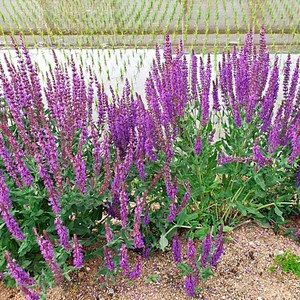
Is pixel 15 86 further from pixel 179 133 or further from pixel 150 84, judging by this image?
pixel 179 133

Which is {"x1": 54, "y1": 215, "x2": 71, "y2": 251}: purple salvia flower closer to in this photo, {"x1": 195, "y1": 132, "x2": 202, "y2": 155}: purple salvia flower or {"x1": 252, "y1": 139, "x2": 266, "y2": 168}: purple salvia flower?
{"x1": 195, "y1": 132, "x2": 202, "y2": 155}: purple salvia flower

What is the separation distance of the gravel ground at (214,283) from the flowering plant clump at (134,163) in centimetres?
13

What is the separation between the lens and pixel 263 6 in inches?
335

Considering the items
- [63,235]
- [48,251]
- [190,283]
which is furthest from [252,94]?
[48,251]

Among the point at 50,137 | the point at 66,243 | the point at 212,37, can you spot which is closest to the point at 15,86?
the point at 50,137

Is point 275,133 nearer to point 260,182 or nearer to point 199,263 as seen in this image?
point 260,182

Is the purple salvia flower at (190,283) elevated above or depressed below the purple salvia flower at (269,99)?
below

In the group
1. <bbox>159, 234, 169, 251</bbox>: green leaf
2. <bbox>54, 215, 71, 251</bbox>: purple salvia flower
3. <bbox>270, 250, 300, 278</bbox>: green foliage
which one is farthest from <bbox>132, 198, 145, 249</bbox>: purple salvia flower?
<bbox>270, 250, 300, 278</bbox>: green foliage

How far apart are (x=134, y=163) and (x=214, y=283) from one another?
946 millimetres

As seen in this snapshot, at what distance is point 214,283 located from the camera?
2.79 m

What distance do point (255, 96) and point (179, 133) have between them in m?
0.57

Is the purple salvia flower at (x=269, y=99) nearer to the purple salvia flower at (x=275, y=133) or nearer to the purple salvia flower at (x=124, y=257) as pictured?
the purple salvia flower at (x=275, y=133)

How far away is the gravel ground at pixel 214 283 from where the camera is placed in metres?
2.72

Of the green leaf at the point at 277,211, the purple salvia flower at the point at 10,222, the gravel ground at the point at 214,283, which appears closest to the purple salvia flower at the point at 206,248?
the gravel ground at the point at 214,283
